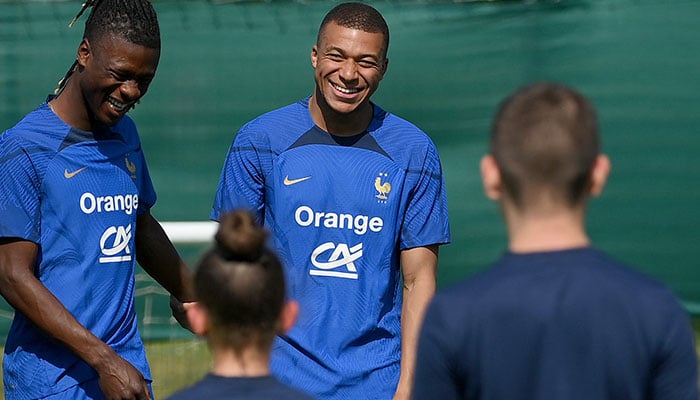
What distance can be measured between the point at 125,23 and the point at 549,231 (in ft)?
6.48

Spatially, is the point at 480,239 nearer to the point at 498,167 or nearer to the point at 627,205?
the point at 627,205

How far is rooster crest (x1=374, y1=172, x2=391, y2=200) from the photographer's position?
4355 mm

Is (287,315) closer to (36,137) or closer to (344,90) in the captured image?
(36,137)

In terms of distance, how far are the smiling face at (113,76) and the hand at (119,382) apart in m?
0.81

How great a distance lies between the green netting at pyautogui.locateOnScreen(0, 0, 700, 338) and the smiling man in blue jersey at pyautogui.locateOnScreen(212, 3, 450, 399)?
336 centimetres

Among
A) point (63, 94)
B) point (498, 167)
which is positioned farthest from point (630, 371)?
point (63, 94)

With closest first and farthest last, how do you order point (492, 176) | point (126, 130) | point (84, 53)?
point (492, 176), point (84, 53), point (126, 130)

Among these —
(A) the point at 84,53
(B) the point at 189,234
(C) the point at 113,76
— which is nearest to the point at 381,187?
(C) the point at 113,76

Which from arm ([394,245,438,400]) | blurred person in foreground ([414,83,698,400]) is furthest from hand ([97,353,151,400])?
blurred person in foreground ([414,83,698,400])

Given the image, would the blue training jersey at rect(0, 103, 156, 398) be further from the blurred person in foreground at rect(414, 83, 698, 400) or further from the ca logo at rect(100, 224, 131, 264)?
the blurred person in foreground at rect(414, 83, 698, 400)

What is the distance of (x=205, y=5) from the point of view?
A: 25.7 ft

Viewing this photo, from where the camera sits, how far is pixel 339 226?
431 centimetres

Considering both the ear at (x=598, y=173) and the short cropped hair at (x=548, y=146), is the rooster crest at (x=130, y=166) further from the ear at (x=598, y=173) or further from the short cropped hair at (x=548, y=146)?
the ear at (x=598, y=173)

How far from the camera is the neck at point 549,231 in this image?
106 inches
